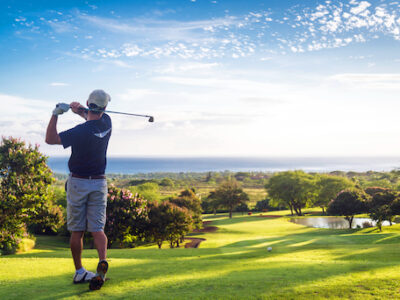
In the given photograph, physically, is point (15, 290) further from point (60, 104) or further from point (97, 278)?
point (60, 104)

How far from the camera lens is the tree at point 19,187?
1773 centimetres

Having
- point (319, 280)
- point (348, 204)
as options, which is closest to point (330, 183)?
point (348, 204)

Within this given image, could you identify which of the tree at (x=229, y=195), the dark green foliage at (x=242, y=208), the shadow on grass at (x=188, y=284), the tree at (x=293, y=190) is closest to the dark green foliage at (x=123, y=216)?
the shadow on grass at (x=188, y=284)

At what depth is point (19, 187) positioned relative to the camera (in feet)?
59.2

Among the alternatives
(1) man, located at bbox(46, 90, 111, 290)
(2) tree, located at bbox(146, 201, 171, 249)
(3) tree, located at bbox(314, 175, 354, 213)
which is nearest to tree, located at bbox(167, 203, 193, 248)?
(2) tree, located at bbox(146, 201, 171, 249)

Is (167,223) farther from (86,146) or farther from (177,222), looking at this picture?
(86,146)

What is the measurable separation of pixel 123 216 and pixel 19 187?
12378 mm

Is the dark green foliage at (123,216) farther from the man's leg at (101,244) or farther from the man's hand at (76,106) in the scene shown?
the man's hand at (76,106)

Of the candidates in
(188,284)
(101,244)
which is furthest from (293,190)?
(101,244)

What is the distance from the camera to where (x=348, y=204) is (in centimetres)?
4006

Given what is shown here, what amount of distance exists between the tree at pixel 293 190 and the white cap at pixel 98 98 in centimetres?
6369

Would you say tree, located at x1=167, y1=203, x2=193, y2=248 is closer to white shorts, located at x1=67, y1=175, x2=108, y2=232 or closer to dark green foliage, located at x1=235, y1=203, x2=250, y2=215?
white shorts, located at x1=67, y1=175, x2=108, y2=232

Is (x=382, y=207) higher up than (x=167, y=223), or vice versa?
(x=382, y=207)

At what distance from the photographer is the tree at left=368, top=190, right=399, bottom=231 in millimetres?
34375
